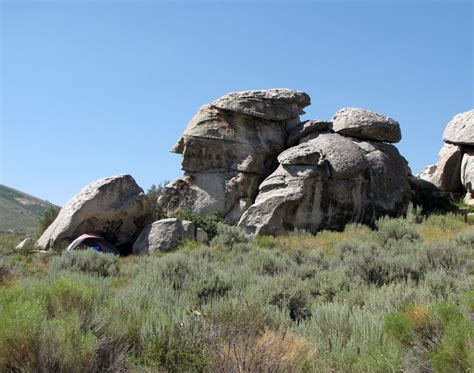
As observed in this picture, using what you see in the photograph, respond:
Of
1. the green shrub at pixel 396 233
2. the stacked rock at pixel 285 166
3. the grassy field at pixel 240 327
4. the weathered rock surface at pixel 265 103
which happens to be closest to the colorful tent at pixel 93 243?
the stacked rock at pixel 285 166

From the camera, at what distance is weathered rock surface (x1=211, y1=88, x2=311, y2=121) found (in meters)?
19.6

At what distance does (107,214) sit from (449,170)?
1590 centimetres

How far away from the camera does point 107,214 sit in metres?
16.3

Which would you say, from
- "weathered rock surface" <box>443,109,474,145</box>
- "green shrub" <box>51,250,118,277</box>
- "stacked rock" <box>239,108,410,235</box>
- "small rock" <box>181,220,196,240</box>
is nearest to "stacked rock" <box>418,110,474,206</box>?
"weathered rock surface" <box>443,109,474,145</box>

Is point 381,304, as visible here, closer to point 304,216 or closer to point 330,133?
point 304,216

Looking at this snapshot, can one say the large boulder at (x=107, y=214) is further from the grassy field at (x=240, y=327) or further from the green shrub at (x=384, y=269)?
the green shrub at (x=384, y=269)

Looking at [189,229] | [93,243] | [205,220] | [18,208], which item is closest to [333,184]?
[205,220]

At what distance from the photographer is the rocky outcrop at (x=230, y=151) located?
1922cm

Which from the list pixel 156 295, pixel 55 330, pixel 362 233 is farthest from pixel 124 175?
pixel 55 330

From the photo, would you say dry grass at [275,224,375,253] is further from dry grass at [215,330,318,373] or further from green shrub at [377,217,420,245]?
dry grass at [215,330,318,373]

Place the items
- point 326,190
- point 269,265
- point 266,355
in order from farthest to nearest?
1. point 326,190
2. point 269,265
3. point 266,355

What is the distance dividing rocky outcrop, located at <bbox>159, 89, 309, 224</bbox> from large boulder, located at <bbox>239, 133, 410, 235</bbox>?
1.61 m

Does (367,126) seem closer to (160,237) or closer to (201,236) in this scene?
(201,236)

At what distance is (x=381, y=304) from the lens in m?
6.05
